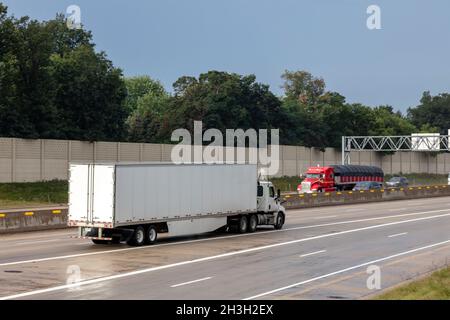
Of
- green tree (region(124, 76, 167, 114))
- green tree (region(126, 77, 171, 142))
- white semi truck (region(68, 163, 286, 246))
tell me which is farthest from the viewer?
green tree (region(124, 76, 167, 114))

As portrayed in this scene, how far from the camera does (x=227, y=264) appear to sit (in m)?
24.1

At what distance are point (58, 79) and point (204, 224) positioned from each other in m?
59.9

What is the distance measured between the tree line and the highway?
4304 cm

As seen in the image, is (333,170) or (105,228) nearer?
(105,228)

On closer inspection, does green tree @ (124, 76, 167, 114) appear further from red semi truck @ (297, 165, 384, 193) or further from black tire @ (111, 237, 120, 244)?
black tire @ (111, 237, 120, 244)

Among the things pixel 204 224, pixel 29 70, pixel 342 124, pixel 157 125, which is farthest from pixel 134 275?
pixel 342 124

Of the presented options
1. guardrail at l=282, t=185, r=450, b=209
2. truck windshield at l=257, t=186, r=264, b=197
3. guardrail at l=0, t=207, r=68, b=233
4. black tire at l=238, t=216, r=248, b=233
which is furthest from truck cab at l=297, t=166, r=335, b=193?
guardrail at l=0, t=207, r=68, b=233

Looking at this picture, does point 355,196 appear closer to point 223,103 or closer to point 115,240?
point 115,240

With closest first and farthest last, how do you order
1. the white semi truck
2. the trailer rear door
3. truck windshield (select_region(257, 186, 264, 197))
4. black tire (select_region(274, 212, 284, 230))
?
the trailer rear door
the white semi truck
truck windshield (select_region(257, 186, 264, 197))
black tire (select_region(274, 212, 284, 230))

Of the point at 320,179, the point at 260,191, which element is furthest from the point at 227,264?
the point at 320,179

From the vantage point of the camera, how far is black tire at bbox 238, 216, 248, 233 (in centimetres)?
3606

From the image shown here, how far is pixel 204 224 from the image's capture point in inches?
1318

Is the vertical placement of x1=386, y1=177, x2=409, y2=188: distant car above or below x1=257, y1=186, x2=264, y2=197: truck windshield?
above
